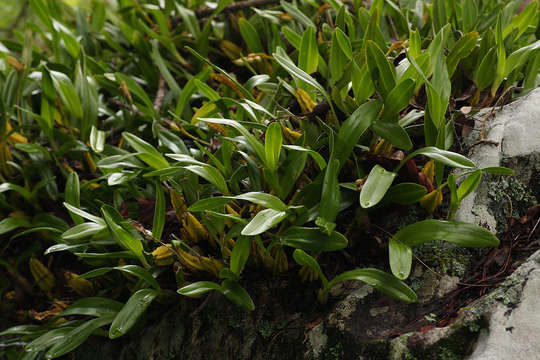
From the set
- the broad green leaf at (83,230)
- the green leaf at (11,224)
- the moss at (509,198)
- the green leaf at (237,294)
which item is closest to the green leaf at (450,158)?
the moss at (509,198)

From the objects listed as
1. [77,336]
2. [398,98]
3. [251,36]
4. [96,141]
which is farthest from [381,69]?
[77,336]

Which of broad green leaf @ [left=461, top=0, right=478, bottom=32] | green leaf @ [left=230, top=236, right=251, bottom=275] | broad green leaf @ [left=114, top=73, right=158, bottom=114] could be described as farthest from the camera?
broad green leaf @ [left=114, top=73, right=158, bottom=114]

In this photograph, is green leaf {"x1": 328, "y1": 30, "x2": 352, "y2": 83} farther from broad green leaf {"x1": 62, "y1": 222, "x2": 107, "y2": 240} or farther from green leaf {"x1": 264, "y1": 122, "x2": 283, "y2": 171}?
broad green leaf {"x1": 62, "y1": 222, "x2": 107, "y2": 240}

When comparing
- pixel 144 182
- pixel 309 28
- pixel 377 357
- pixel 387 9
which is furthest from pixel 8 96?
pixel 377 357

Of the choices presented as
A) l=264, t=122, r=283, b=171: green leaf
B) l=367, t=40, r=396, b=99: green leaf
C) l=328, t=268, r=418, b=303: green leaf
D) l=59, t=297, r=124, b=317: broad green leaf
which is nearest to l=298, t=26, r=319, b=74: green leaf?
l=367, t=40, r=396, b=99: green leaf

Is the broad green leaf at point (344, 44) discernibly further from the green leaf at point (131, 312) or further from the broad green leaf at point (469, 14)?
the green leaf at point (131, 312)

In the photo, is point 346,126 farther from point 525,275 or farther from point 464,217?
point 525,275

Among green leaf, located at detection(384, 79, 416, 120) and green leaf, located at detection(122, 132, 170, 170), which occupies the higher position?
green leaf, located at detection(384, 79, 416, 120)
